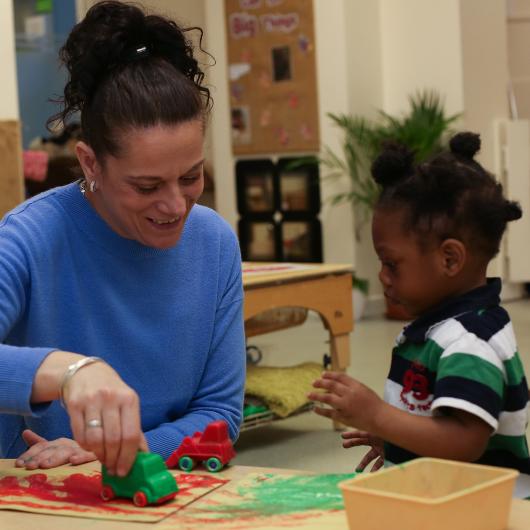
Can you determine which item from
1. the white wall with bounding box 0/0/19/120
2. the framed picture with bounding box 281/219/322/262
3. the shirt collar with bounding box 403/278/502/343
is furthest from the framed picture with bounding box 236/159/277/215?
the shirt collar with bounding box 403/278/502/343

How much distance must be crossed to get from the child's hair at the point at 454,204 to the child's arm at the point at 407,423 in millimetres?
251

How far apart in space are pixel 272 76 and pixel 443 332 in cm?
637

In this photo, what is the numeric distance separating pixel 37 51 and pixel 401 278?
695 centimetres

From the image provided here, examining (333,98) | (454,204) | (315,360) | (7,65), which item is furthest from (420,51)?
(454,204)

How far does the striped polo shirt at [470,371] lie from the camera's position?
1230mm

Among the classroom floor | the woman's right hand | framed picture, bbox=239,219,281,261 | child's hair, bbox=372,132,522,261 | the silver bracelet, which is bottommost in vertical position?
the classroom floor

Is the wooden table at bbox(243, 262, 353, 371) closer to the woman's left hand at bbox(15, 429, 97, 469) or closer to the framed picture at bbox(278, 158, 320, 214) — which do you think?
the woman's left hand at bbox(15, 429, 97, 469)

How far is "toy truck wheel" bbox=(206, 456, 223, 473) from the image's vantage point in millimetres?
1282

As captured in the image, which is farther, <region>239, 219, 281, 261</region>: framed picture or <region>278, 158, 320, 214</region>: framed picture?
<region>239, 219, 281, 261</region>: framed picture

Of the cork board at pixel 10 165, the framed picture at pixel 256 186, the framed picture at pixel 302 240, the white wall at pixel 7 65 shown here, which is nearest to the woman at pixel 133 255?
the cork board at pixel 10 165

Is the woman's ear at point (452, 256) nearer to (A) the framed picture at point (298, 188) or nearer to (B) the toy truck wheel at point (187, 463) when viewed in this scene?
(B) the toy truck wheel at point (187, 463)

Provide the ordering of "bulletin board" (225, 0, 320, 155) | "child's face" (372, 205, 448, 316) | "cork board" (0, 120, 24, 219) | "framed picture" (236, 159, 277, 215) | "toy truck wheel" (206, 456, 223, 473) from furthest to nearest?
"framed picture" (236, 159, 277, 215) → "bulletin board" (225, 0, 320, 155) → "cork board" (0, 120, 24, 219) → "child's face" (372, 205, 448, 316) → "toy truck wheel" (206, 456, 223, 473)

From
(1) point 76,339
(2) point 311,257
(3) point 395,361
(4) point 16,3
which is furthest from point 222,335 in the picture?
(4) point 16,3

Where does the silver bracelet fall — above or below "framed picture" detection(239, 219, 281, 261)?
above
